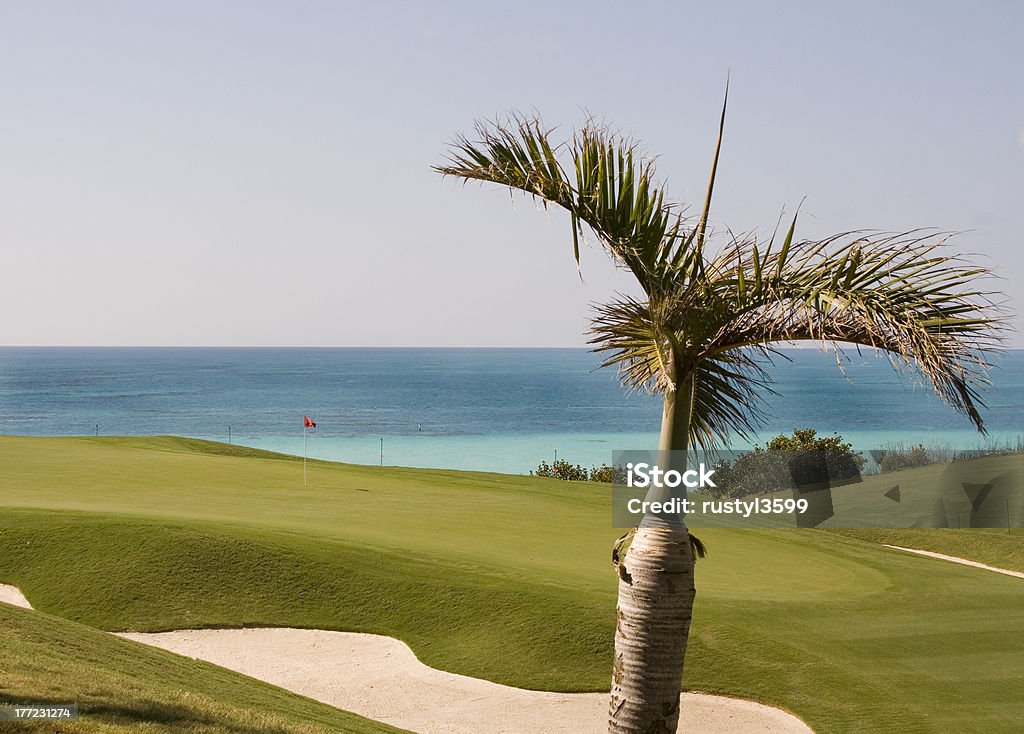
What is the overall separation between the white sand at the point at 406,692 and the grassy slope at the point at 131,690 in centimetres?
114

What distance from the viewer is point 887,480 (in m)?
24.5

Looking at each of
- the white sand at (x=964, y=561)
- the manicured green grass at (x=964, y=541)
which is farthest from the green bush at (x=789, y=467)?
the white sand at (x=964, y=561)

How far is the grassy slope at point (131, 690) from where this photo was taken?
562 centimetres

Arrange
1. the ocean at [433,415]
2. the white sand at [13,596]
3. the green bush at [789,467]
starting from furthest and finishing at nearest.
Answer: the ocean at [433,415] → the green bush at [789,467] → the white sand at [13,596]

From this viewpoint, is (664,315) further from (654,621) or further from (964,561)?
(964,561)

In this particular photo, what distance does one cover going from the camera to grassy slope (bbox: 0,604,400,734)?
562 cm

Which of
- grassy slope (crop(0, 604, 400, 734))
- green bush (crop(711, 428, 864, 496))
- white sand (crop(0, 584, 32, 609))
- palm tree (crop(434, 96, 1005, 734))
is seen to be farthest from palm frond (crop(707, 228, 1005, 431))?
green bush (crop(711, 428, 864, 496))

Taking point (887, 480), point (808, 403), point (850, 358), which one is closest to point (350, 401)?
point (808, 403)

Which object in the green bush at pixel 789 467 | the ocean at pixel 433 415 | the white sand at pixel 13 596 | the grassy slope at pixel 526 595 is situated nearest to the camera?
the grassy slope at pixel 526 595

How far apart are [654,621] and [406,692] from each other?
5025 mm

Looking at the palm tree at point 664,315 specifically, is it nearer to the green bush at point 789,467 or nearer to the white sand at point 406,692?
the white sand at point 406,692

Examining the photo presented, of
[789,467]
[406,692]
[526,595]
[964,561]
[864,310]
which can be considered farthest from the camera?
[789,467]

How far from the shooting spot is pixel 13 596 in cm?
1224

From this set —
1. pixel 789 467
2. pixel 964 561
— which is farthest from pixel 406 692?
pixel 789 467
